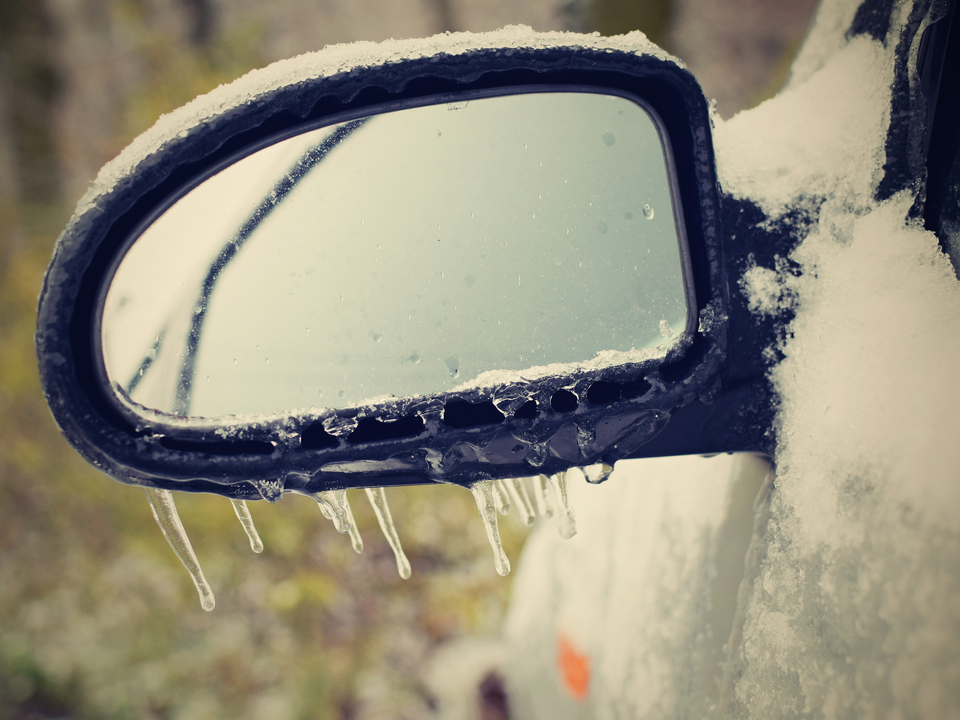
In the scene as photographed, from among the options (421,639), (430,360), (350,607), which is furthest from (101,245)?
(350,607)

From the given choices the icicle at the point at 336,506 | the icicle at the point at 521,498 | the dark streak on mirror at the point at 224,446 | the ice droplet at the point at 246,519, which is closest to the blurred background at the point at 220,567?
the icicle at the point at 521,498

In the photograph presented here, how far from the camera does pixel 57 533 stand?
605cm

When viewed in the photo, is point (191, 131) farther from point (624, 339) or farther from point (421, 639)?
point (421, 639)

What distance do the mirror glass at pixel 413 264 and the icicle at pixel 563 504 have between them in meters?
0.19

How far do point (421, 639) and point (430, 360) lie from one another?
3859 millimetres

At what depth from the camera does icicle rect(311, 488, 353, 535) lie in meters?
0.86

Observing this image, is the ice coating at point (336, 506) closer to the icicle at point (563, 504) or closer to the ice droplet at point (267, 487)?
the ice droplet at point (267, 487)

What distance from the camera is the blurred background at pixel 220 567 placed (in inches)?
163

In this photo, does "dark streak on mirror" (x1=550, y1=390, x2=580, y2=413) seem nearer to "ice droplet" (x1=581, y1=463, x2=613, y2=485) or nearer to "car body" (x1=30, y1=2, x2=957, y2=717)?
"car body" (x1=30, y1=2, x2=957, y2=717)

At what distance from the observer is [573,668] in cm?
165

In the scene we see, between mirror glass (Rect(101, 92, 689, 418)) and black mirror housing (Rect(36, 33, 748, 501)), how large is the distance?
0.15 feet

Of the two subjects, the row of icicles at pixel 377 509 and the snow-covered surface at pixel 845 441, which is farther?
the row of icicles at pixel 377 509

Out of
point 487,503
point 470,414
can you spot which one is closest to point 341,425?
point 470,414

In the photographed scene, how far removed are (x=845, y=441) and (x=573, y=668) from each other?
129 centimetres
